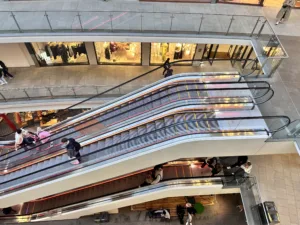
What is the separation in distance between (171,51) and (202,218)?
27.0 feet

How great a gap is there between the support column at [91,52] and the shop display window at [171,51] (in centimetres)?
292

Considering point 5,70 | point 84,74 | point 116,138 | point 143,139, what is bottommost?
point 143,139

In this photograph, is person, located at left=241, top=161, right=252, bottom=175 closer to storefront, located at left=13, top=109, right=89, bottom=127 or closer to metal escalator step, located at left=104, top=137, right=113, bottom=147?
metal escalator step, located at left=104, top=137, right=113, bottom=147

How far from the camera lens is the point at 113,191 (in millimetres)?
Result: 10117

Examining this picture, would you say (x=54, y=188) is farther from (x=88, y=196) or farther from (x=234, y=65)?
(x=234, y=65)

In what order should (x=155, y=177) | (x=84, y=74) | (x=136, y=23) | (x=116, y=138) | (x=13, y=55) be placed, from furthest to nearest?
(x=84, y=74), (x=13, y=55), (x=136, y=23), (x=155, y=177), (x=116, y=138)

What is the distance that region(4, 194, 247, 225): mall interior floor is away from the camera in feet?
36.6

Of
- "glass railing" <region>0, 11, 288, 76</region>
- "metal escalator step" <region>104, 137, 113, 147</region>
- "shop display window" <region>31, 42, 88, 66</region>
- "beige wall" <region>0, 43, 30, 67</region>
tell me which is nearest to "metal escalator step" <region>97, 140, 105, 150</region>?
"metal escalator step" <region>104, 137, 113, 147</region>

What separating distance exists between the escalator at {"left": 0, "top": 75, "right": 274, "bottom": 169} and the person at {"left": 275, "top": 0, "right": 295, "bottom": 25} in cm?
463

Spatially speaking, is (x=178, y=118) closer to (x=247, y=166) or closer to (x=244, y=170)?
(x=247, y=166)

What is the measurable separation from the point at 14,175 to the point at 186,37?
8.80 meters

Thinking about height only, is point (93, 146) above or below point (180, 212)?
above

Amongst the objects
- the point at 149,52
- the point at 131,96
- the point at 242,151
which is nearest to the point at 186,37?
the point at 149,52

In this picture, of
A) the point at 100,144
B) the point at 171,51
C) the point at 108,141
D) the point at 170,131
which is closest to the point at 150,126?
the point at 170,131
